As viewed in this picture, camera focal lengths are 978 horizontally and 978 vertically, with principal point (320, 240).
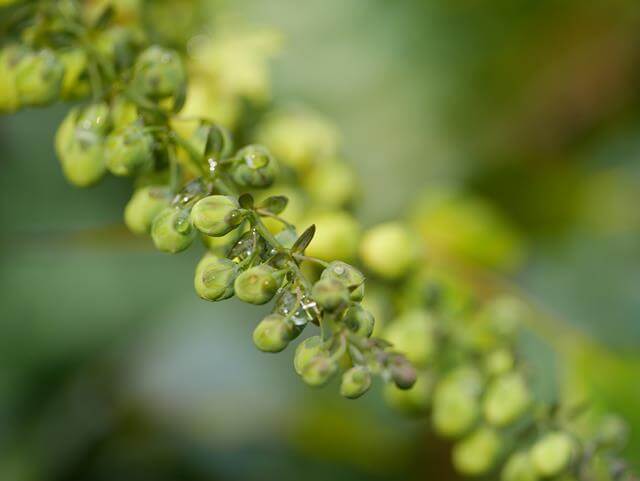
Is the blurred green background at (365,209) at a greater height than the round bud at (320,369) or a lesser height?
greater

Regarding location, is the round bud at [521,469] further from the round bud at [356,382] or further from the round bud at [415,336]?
the round bud at [356,382]

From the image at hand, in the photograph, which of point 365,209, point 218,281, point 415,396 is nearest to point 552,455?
point 415,396

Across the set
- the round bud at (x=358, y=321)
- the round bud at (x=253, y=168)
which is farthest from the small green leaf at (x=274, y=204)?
the round bud at (x=358, y=321)

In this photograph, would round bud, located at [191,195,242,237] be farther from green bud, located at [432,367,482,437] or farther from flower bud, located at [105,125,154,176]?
green bud, located at [432,367,482,437]

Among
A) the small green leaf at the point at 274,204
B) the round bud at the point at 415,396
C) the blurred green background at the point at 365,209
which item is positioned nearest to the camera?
the small green leaf at the point at 274,204

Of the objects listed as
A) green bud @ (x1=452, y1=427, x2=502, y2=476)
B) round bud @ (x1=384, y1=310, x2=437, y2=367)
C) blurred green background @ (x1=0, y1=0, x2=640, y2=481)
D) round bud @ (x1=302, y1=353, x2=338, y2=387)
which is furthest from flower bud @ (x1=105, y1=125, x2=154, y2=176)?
blurred green background @ (x1=0, y1=0, x2=640, y2=481)
